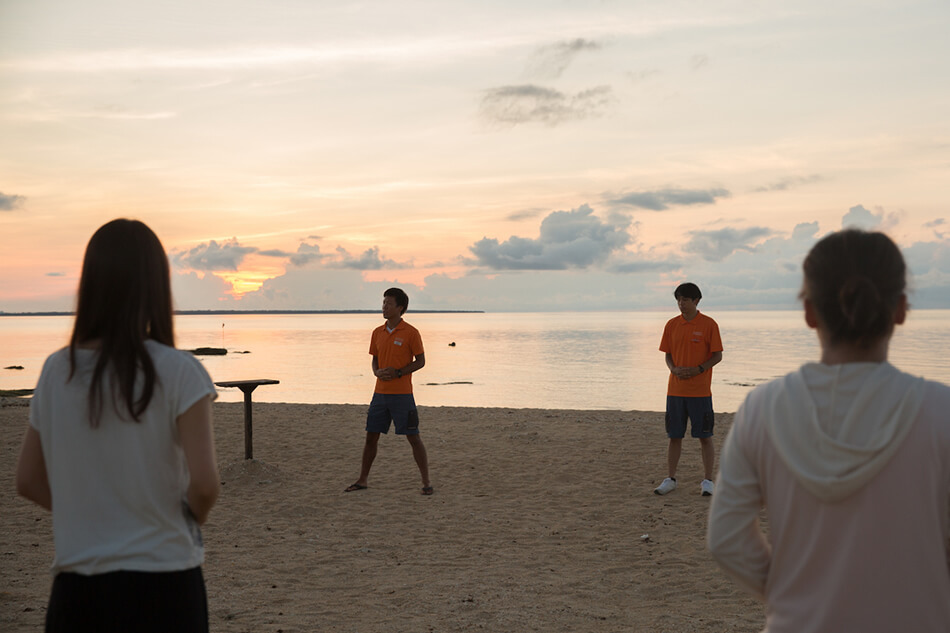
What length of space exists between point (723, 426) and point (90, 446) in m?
13.9

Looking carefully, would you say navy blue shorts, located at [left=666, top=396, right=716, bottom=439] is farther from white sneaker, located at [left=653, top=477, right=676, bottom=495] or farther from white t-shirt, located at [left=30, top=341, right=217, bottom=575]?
white t-shirt, located at [left=30, top=341, right=217, bottom=575]

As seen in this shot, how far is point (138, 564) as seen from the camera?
1997mm

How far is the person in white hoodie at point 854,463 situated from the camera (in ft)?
5.13

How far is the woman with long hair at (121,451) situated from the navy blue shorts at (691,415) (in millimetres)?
6431

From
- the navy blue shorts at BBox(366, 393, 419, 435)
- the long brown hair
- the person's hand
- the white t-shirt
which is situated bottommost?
the navy blue shorts at BBox(366, 393, 419, 435)

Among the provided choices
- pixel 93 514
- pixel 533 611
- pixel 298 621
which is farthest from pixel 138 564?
pixel 533 611

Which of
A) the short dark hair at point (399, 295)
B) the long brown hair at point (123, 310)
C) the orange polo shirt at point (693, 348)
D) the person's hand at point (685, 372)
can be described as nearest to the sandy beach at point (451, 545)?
the orange polo shirt at point (693, 348)

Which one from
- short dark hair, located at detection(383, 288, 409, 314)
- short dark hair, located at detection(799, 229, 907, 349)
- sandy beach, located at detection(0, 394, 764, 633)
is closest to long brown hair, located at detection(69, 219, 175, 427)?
short dark hair, located at detection(799, 229, 907, 349)

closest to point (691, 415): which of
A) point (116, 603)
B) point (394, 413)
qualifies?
point (394, 413)

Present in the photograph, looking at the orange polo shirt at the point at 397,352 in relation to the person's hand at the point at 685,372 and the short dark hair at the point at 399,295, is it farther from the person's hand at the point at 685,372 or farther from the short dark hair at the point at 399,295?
the person's hand at the point at 685,372

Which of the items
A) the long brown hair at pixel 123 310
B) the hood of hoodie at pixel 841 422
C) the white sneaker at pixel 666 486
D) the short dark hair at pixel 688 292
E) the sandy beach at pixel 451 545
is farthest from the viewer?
the white sneaker at pixel 666 486

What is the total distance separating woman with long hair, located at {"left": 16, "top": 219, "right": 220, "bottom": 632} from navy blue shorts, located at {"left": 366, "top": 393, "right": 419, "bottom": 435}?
6.22m

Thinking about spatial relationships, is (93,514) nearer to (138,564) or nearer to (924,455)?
(138,564)

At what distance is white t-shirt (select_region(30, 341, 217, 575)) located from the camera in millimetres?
1969
